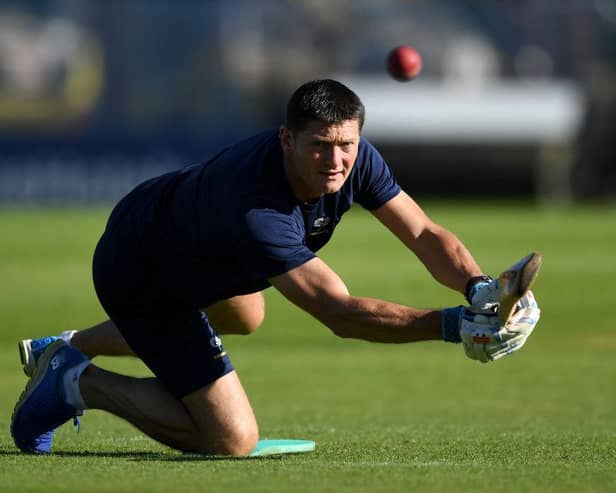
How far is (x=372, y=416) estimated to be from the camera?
393 inches

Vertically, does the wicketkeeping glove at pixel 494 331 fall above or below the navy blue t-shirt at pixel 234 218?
below

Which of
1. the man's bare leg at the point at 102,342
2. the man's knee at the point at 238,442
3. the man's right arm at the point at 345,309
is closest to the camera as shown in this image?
the man's right arm at the point at 345,309

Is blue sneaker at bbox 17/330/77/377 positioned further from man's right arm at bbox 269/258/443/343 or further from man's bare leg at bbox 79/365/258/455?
man's right arm at bbox 269/258/443/343

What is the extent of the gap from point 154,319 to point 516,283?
2.31 metres

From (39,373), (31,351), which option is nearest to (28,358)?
(31,351)

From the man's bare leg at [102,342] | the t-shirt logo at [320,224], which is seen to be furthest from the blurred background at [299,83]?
the t-shirt logo at [320,224]

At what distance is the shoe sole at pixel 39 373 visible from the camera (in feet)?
25.6

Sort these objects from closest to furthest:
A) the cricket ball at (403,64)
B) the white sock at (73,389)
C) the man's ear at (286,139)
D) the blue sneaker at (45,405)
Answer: the man's ear at (286,139) → the blue sneaker at (45,405) → the white sock at (73,389) → the cricket ball at (403,64)

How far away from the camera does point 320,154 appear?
266 inches

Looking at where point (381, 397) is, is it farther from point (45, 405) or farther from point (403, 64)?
point (45, 405)

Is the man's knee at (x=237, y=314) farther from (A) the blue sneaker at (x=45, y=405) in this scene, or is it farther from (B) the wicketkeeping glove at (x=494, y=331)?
(B) the wicketkeeping glove at (x=494, y=331)

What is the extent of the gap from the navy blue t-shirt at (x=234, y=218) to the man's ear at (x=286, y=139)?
0.09 metres

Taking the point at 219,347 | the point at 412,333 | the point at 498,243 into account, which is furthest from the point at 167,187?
the point at 498,243

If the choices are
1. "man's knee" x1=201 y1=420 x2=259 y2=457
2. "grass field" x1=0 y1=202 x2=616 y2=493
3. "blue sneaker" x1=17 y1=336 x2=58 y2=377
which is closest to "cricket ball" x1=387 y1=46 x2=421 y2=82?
"grass field" x1=0 y1=202 x2=616 y2=493
